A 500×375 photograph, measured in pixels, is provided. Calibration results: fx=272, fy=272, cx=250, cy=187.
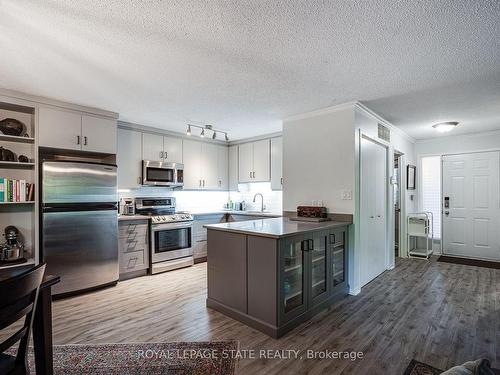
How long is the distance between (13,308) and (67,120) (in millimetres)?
2893

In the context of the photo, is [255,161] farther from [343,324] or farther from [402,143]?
[343,324]

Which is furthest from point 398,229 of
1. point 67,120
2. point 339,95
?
point 67,120

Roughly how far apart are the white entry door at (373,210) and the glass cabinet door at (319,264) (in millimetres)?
788

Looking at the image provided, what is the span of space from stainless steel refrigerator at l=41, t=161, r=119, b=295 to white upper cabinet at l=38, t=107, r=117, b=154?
258 millimetres

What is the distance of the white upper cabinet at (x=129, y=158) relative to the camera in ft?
13.9

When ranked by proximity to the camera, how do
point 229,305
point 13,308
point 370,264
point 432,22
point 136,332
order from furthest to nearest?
1. point 370,264
2. point 229,305
3. point 136,332
4. point 432,22
5. point 13,308

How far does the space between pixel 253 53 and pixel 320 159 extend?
189 cm

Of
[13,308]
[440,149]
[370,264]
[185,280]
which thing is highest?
[440,149]

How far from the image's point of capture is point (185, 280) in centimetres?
398

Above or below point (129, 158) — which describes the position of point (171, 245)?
below

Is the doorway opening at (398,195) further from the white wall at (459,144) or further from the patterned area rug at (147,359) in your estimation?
the patterned area rug at (147,359)

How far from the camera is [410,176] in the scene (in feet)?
18.2

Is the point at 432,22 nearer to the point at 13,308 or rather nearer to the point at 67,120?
the point at 13,308

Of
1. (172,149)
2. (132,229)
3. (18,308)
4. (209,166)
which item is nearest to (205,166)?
(209,166)
